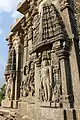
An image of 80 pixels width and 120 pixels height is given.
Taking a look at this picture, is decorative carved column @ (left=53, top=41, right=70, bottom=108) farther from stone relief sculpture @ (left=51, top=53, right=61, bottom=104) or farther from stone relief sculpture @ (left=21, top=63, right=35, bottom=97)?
stone relief sculpture @ (left=21, top=63, right=35, bottom=97)

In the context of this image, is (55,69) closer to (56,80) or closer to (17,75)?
(56,80)

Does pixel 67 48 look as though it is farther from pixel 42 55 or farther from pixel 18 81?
pixel 18 81

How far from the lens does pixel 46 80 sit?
401 cm

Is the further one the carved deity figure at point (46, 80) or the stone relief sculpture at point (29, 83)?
the stone relief sculpture at point (29, 83)

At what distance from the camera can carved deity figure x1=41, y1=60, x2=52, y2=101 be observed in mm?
3883

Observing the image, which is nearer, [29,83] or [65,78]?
[65,78]

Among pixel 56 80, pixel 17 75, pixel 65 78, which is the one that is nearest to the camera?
pixel 65 78

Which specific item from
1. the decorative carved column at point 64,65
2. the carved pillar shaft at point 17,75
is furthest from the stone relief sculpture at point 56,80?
the carved pillar shaft at point 17,75

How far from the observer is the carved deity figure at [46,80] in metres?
3.88

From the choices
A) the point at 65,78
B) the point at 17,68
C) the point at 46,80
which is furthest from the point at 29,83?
the point at 65,78

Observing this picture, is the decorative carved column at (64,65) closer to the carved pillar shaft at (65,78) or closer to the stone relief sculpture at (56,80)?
the carved pillar shaft at (65,78)

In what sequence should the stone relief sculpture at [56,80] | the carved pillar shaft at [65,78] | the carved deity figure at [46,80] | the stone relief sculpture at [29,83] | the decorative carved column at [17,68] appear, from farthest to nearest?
the decorative carved column at [17,68], the stone relief sculpture at [29,83], the carved deity figure at [46,80], the stone relief sculpture at [56,80], the carved pillar shaft at [65,78]

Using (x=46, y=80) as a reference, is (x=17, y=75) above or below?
above

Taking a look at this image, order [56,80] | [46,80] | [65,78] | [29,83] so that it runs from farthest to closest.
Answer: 1. [29,83]
2. [46,80]
3. [56,80]
4. [65,78]
